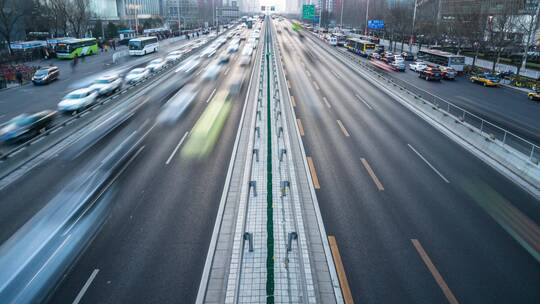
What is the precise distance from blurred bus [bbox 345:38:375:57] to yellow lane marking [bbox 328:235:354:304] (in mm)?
59602

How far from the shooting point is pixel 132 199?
14461 mm

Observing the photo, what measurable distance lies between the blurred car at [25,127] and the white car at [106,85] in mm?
7983

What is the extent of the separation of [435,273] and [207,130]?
16669 millimetres

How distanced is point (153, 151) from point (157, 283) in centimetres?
1087

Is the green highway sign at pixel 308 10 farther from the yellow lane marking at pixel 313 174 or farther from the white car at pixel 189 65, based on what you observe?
the yellow lane marking at pixel 313 174

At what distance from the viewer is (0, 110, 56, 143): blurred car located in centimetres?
1989

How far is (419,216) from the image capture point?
13.5 meters

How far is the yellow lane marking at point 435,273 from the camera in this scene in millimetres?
9547

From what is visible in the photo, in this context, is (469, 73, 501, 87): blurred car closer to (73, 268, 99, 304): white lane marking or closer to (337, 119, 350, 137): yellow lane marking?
(337, 119, 350, 137): yellow lane marking

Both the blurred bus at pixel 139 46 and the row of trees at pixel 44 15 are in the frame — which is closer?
the blurred bus at pixel 139 46

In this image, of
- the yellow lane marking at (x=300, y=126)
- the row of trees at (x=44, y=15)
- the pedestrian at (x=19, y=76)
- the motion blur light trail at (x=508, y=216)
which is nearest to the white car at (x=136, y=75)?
the pedestrian at (x=19, y=76)

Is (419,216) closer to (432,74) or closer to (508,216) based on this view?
(508,216)

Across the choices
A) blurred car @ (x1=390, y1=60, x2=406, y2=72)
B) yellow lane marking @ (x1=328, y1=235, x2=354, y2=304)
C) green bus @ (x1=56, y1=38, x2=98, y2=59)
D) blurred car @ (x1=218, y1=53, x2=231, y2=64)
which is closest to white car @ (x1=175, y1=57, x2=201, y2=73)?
blurred car @ (x1=218, y1=53, x2=231, y2=64)

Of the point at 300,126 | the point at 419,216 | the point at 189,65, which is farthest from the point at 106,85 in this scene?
the point at 419,216
